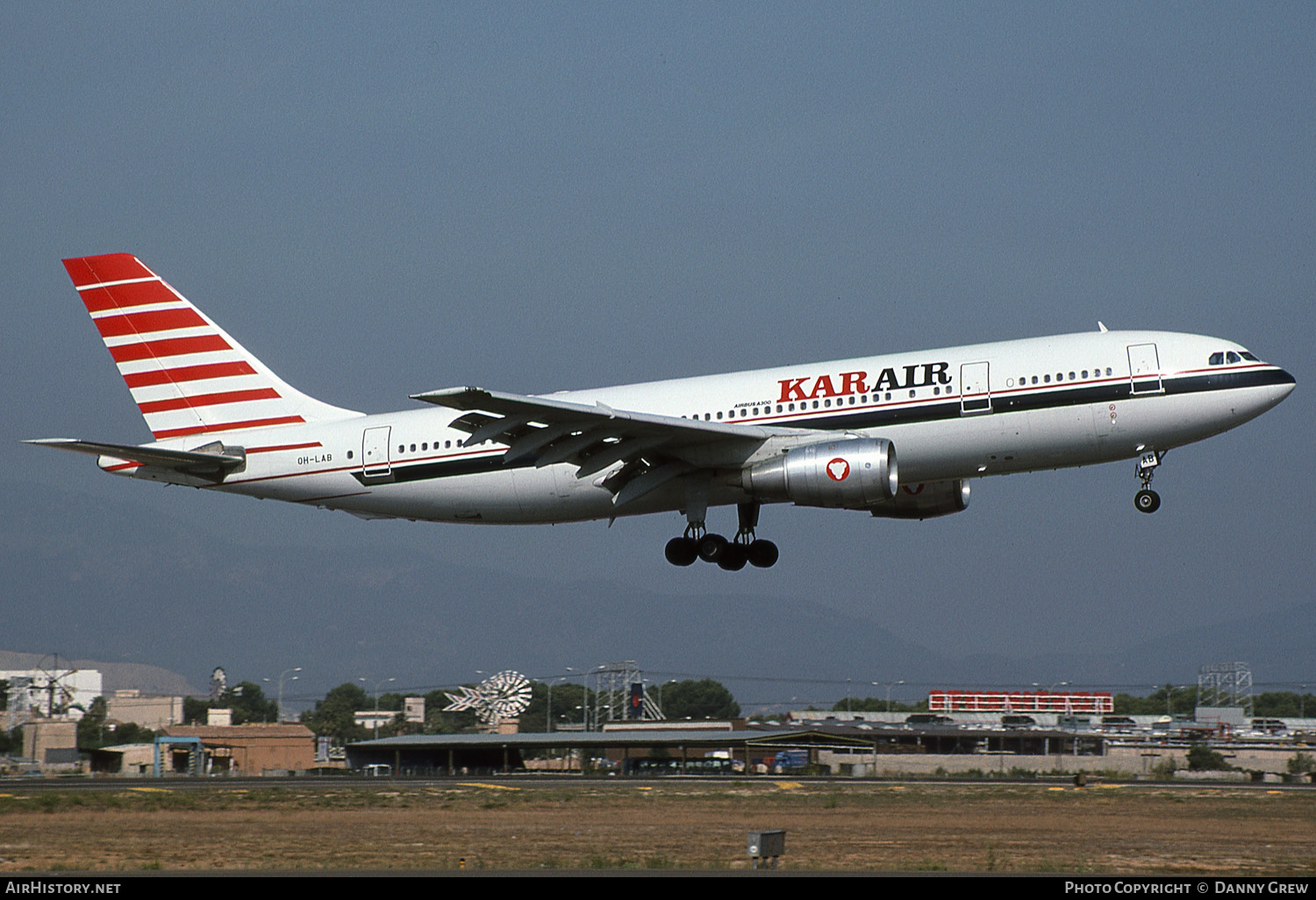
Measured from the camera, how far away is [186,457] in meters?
36.6

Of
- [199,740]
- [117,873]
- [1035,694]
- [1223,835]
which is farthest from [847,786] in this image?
[1035,694]

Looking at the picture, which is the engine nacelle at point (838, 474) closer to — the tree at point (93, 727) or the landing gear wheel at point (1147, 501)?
the landing gear wheel at point (1147, 501)

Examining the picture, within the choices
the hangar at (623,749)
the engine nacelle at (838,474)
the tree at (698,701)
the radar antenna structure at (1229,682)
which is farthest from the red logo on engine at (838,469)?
the tree at (698,701)

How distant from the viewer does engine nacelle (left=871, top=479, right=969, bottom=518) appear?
118 feet

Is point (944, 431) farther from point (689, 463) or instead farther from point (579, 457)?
point (579, 457)

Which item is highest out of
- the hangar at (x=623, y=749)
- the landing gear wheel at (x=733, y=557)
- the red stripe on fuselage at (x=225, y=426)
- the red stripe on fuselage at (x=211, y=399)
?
the red stripe on fuselage at (x=211, y=399)

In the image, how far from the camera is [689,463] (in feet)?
110

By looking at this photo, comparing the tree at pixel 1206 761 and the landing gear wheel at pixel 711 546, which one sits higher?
the landing gear wheel at pixel 711 546

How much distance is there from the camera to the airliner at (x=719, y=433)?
102ft

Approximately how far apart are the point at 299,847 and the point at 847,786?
2212 centimetres

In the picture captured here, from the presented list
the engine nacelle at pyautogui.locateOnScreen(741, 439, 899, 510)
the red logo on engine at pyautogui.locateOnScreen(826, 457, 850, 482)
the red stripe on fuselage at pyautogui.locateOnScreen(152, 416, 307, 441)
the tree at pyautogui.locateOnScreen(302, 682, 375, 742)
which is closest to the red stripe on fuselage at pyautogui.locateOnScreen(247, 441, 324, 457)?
the red stripe on fuselage at pyautogui.locateOnScreen(152, 416, 307, 441)

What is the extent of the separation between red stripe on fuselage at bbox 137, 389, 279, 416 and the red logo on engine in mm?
16023

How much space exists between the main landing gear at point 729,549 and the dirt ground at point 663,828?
20.4 ft
